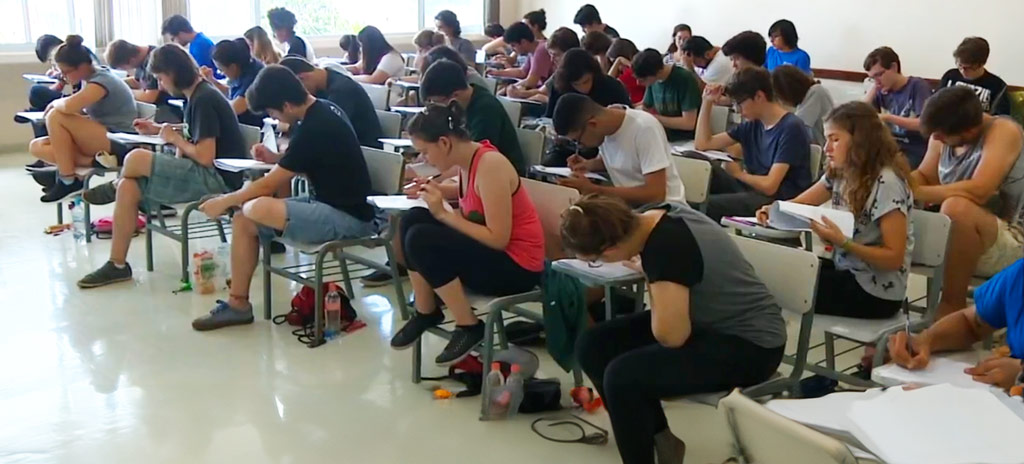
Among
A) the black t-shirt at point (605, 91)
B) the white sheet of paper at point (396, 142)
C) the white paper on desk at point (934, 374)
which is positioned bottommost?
the white paper on desk at point (934, 374)

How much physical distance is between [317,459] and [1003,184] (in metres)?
2.56

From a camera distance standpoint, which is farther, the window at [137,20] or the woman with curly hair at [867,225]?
the window at [137,20]

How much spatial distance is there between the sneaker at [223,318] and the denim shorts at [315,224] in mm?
369

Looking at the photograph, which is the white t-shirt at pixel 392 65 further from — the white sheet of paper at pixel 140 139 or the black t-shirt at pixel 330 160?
the black t-shirt at pixel 330 160

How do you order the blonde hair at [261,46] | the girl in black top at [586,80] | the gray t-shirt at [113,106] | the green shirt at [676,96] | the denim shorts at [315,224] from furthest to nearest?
the blonde hair at [261,46] < the green shirt at [676,96] < the gray t-shirt at [113,106] < the girl in black top at [586,80] < the denim shorts at [315,224]

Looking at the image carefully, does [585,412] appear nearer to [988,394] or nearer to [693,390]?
[693,390]

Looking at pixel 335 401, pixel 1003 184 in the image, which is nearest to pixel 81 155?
pixel 335 401

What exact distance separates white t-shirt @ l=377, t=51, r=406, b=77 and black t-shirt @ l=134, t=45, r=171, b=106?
174 centimetres

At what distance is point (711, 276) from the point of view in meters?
2.36

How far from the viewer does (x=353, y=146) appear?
372 centimetres

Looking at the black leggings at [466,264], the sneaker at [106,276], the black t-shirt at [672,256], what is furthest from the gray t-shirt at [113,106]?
the black t-shirt at [672,256]

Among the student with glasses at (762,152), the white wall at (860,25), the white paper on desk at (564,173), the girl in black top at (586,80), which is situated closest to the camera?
the student with glasses at (762,152)

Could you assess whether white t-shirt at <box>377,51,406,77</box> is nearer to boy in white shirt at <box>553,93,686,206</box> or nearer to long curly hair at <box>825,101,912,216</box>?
boy in white shirt at <box>553,93,686,206</box>

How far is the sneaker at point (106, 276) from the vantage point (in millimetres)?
4281
